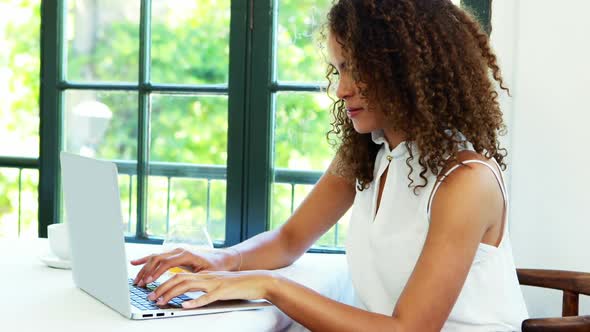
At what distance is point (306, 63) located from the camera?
7.95ft

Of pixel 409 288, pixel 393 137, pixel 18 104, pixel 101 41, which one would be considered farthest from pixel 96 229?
pixel 18 104

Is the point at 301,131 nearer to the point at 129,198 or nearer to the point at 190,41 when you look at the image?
the point at 190,41

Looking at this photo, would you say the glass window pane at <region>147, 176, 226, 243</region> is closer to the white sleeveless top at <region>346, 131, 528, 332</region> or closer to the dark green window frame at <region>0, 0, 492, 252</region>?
the dark green window frame at <region>0, 0, 492, 252</region>

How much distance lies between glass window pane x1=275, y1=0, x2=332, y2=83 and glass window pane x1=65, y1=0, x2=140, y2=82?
0.50m

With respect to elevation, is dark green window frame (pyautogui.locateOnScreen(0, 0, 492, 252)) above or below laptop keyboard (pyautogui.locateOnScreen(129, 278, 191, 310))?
above

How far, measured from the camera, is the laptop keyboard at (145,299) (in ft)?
4.49

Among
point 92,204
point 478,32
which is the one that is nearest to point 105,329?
point 92,204

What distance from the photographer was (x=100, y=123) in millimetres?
2688

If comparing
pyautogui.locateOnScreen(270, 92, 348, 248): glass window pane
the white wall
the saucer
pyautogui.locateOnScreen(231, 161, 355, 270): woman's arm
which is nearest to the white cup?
the saucer

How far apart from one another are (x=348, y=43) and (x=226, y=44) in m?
0.94

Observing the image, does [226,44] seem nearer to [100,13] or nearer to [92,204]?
[100,13]

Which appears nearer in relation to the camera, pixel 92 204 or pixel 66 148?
pixel 92 204

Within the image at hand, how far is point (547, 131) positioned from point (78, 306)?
1278 mm

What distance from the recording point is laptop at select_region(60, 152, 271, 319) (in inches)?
51.9
